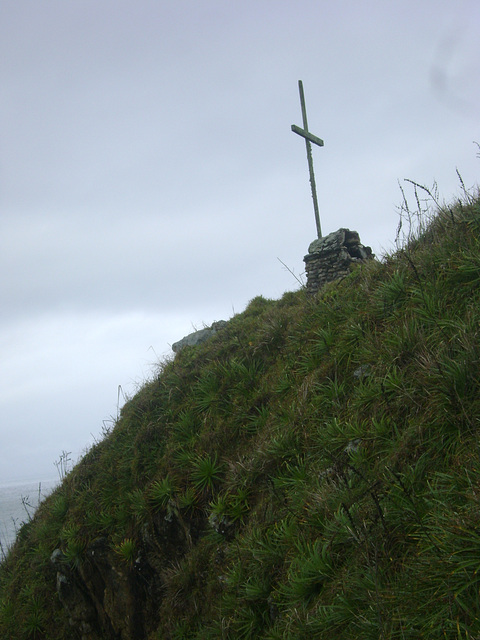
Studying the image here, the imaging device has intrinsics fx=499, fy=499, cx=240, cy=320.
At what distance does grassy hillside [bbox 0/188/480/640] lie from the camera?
3.55 m

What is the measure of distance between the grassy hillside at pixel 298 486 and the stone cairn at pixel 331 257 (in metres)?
0.94

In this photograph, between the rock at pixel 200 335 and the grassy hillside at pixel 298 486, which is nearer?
the grassy hillside at pixel 298 486

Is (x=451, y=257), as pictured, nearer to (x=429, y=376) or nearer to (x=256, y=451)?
(x=429, y=376)

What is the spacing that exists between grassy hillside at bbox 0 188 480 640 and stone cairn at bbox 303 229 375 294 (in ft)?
3.09

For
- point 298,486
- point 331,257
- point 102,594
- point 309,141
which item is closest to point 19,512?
point 102,594

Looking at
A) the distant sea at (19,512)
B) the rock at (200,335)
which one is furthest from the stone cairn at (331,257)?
the distant sea at (19,512)

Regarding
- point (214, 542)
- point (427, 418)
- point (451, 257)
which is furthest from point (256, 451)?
point (451, 257)

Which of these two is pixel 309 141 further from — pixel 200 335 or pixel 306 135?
pixel 200 335

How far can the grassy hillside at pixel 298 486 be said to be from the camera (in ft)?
11.6

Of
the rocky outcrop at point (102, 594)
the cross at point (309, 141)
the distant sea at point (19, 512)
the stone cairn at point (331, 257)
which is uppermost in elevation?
the cross at point (309, 141)

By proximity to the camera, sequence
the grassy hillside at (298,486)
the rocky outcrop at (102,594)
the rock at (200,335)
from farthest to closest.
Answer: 1. the rock at (200,335)
2. the rocky outcrop at (102,594)
3. the grassy hillside at (298,486)

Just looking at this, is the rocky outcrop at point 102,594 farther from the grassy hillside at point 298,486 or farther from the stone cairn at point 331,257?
the stone cairn at point 331,257

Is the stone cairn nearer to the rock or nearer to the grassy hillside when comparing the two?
the grassy hillside

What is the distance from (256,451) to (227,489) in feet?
2.27
